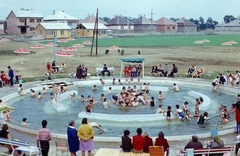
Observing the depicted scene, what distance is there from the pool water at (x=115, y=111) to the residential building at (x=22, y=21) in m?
86.0

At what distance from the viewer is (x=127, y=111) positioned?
782 inches

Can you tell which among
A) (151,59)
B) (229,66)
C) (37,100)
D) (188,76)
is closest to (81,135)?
(37,100)

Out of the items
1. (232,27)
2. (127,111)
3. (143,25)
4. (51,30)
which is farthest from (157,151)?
(232,27)

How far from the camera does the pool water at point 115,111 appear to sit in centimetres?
1631

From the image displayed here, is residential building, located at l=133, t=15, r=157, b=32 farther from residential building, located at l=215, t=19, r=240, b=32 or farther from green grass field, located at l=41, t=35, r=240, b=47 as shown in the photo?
green grass field, located at l=41, t=35, r=240, b=47

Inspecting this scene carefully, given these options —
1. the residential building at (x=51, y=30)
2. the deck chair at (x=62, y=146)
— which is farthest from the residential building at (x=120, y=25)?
the deck chair at (x=62, y=146)

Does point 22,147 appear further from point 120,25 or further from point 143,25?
point 143,25

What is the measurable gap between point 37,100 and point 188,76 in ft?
45.4

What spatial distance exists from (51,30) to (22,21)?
20.6 metres

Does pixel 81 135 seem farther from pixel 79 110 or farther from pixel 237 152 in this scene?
pixel 79 110

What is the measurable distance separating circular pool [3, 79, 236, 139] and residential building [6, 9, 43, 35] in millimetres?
84972

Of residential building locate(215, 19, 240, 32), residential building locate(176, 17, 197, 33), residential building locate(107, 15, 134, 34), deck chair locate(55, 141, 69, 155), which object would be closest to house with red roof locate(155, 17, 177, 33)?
residential building locate(176, 17, 197, 33)

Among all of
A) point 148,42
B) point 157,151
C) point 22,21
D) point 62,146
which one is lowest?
point 62,146

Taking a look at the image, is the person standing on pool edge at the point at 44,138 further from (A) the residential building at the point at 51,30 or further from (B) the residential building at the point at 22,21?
(B) the residential building at the point at 22,21
